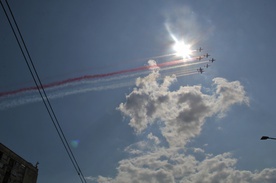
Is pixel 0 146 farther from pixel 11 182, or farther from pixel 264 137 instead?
pixel 264 137

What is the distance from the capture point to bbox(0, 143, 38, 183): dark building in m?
39.6

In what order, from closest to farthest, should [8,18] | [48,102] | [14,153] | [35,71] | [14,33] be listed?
[8,18] → [14,33] → [35,71] → [48,102] → [14,153]

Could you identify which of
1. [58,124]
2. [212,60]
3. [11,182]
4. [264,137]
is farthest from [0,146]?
[212,60]

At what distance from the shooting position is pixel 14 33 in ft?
50.8

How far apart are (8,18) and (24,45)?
200 centimetres

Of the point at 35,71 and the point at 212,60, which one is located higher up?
the point at 212,60

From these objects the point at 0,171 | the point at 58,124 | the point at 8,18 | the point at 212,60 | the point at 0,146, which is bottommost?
the point at 58,124

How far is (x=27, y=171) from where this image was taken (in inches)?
1799

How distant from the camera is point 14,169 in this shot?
138ft

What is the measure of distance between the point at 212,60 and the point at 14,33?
60.7m

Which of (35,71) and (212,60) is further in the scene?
(212,60)

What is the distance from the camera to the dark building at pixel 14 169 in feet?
130

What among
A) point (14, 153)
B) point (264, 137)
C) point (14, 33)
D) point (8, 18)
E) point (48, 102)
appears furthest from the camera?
point (14, 153)

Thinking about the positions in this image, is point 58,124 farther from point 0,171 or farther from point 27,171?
point 27,171
